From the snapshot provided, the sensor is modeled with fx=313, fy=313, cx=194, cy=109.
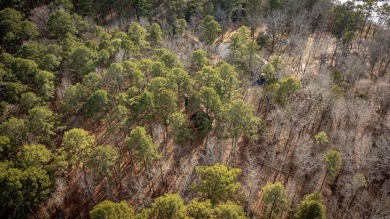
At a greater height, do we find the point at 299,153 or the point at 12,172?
the point at 299,153

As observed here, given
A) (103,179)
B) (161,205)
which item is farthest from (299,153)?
(103,179)

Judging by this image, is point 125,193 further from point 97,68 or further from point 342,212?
point 342,212

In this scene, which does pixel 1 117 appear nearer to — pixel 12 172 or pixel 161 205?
pixel 12 172

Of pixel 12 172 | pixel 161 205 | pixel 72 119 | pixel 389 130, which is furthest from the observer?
pixel 72 119

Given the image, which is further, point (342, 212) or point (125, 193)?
point (125, 193)

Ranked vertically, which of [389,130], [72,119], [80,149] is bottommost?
[72,119]

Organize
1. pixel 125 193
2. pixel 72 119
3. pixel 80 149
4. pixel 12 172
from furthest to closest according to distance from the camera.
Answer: pixel 72 119 < pixel 125 193 < pixel 80 149 < pixel 12 172
